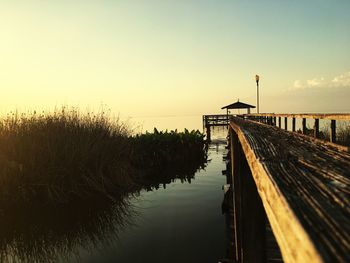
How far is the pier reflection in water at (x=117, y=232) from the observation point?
747 cm

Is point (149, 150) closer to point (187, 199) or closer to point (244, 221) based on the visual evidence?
point (187, 199)

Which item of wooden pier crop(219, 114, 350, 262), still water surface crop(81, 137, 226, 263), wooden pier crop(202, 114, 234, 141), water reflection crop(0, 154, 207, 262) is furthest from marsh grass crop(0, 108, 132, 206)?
wooden pier crop(202, 114, 234, 141)

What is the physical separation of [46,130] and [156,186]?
18.4 feet

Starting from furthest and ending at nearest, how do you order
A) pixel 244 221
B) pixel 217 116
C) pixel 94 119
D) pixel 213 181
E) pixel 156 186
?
pixel 217 116
pixel 213 181
pixel 156 186
pixel 94 119
pixel 244 221

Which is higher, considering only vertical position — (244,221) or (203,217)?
(244,221)

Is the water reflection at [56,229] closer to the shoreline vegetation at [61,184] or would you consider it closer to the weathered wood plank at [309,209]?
A: the shoreline vegetation at [61,184]

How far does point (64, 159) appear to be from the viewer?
10.6 m

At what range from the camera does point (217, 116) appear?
1597 inches

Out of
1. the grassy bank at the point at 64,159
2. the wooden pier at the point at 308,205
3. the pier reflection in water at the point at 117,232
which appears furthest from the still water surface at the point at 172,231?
the wooden pier at the point at 308,205

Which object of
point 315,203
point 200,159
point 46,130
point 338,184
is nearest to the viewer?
point 315,203

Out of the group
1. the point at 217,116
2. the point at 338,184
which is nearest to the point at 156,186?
the point at 338,184

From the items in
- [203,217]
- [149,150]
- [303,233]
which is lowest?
[203,217]

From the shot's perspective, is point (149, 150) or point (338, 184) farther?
point (149, 150)

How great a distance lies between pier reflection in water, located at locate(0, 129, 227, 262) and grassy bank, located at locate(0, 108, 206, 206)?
0.57m
